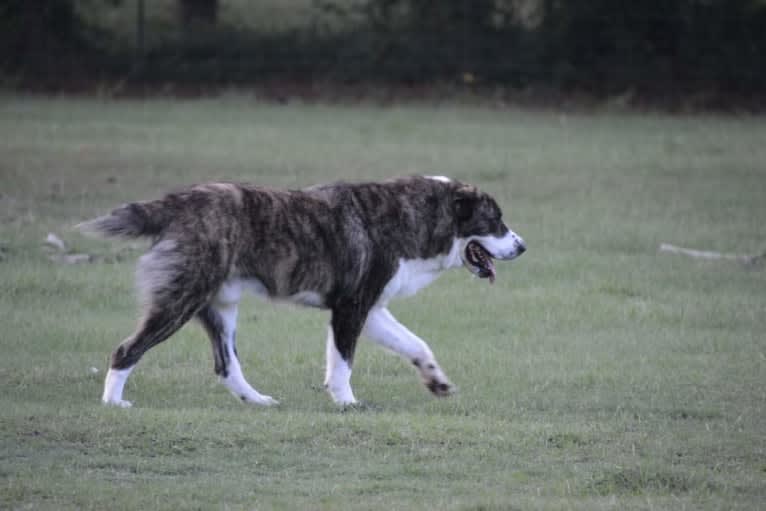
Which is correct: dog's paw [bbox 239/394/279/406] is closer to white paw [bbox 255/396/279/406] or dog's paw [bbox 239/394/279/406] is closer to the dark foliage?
white paw [bbox 255/396/279/406]

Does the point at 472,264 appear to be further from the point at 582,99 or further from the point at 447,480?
the point at 582,99

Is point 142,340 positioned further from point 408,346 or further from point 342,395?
point 408,346

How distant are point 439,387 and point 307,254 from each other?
1.30m

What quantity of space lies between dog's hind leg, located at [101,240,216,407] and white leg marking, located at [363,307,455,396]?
1.39 metres

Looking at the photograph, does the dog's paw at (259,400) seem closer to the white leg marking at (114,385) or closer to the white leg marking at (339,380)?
the white leg marking at (339,380)

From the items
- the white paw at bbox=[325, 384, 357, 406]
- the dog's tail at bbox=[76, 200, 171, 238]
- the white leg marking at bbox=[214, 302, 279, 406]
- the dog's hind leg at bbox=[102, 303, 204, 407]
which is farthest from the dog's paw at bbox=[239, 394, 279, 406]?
the dog's tail at bbox=[76, 200, 171, 238]

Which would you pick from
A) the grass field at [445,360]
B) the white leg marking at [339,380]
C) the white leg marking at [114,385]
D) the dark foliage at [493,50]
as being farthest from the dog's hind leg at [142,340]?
the dark foliage at [493,50]

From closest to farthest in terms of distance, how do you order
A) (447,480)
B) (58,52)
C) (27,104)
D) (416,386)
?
1. (447,480)
2. (416,386)
3. (27,104)
4. (58,52)

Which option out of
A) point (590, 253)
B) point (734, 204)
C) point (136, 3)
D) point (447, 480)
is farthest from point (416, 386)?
point (136, 3)

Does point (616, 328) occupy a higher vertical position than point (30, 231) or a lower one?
higher

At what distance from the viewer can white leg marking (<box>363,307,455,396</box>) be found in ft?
32.2

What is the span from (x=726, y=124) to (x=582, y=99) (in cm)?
361

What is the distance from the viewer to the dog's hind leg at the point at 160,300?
8867 millimetres

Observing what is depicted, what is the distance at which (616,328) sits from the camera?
1238cm
